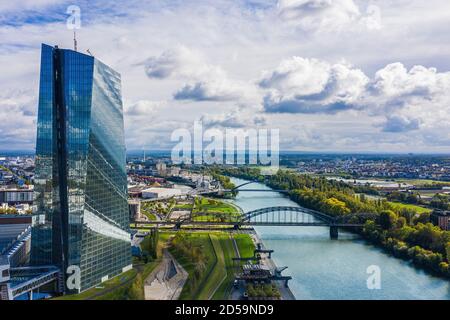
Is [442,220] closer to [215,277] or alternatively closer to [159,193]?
[215,277]

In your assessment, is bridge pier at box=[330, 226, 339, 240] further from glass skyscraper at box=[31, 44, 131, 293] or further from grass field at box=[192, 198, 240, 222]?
glass skyscraper at box=[31, 44, 131, 293]

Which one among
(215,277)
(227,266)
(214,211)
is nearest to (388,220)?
(227,266)

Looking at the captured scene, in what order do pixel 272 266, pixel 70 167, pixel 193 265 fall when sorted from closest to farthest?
pixel 70 167, pixel 193 265, pixel 272 266

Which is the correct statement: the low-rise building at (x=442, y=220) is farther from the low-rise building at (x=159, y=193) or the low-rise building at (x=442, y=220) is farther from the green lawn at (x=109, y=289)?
the low-rise building at (x=159, y=193)

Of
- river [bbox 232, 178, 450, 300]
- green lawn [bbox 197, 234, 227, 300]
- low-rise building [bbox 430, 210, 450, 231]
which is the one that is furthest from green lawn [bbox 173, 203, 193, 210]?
low-rise building [bbox 430, 210, 450, 231]

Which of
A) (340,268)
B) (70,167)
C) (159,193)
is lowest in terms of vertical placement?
(340,268)

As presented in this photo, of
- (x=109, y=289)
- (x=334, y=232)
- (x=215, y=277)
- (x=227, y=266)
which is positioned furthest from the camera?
(x=334, y=232)
